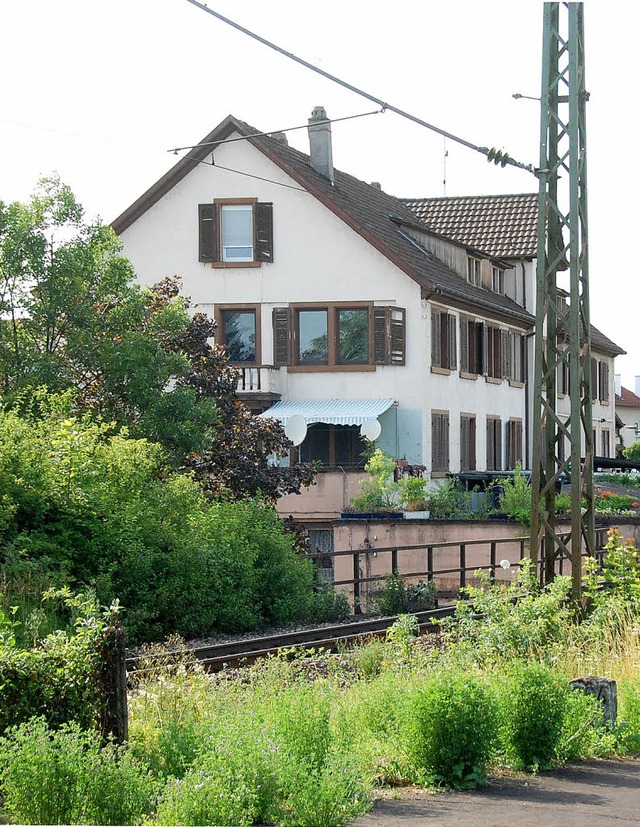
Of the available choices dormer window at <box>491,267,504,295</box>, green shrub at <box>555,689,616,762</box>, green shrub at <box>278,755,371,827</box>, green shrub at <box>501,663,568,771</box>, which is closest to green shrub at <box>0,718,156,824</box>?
green shrub at <box>278,755,371,827</box>

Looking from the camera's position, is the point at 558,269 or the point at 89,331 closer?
the point at 558,269

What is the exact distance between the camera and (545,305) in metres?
17.2

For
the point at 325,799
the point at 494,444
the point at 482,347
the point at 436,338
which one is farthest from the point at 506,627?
the point at 494,444

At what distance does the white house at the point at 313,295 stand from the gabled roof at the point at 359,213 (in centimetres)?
5

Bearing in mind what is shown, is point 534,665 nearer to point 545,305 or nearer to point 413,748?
point 413,748

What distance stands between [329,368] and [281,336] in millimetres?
1638

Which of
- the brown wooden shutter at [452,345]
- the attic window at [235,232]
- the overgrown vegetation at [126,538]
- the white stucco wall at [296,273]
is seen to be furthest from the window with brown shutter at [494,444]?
the overgrown vegetation at [126,538]

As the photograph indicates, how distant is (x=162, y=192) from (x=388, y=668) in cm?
2971

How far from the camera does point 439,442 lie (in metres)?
40.9

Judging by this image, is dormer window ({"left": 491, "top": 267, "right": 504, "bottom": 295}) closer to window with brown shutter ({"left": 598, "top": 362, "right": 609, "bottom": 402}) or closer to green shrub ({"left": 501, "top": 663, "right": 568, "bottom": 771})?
window with brown shutter ({"left": 598, "top": 362, "right": 609, "bottom": 402})

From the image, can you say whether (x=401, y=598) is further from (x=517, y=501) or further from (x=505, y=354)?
(x=505, y=354)

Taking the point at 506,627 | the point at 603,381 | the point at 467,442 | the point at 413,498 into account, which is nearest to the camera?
the point at 506,627

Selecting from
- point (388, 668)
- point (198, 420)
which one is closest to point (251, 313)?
point (198, 420)

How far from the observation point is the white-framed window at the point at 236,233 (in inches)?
1608
